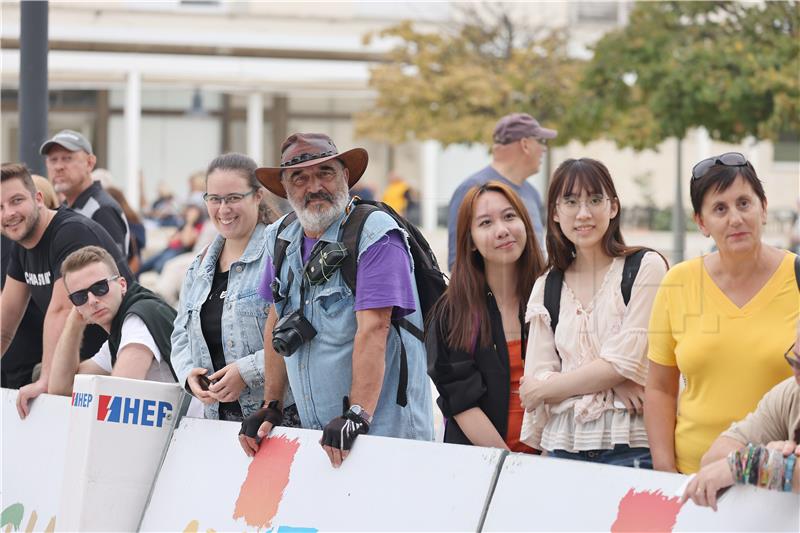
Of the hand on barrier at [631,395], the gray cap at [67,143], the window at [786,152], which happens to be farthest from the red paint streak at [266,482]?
the window at [786,152]

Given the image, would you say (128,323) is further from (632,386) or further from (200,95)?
(200,95)

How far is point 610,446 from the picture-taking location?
440 centimetres

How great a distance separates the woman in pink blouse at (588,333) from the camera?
4406 mm

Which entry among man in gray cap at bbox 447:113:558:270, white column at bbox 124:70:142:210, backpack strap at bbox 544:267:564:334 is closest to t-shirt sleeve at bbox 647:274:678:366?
backpack strap at bbox 544:267:564:334

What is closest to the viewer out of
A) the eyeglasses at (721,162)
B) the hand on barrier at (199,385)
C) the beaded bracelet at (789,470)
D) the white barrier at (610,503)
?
the beaded bracelet at (789,470)

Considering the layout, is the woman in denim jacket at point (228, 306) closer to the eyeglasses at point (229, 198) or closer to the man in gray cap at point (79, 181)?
the eyeglasses at point (229, 198)

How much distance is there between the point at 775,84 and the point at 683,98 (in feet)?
5.04

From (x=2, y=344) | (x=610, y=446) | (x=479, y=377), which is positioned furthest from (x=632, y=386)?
(x=2, y=344)

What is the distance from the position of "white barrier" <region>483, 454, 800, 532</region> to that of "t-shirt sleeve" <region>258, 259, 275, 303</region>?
1.44 meters

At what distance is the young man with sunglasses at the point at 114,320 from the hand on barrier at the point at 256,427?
1.03 meters

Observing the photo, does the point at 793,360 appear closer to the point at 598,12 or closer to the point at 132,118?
the point at 132,118

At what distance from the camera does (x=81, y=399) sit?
5.30 metres

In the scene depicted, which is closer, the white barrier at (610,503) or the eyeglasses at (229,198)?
the white barrier at (610,503)

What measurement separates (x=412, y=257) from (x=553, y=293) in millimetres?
695
